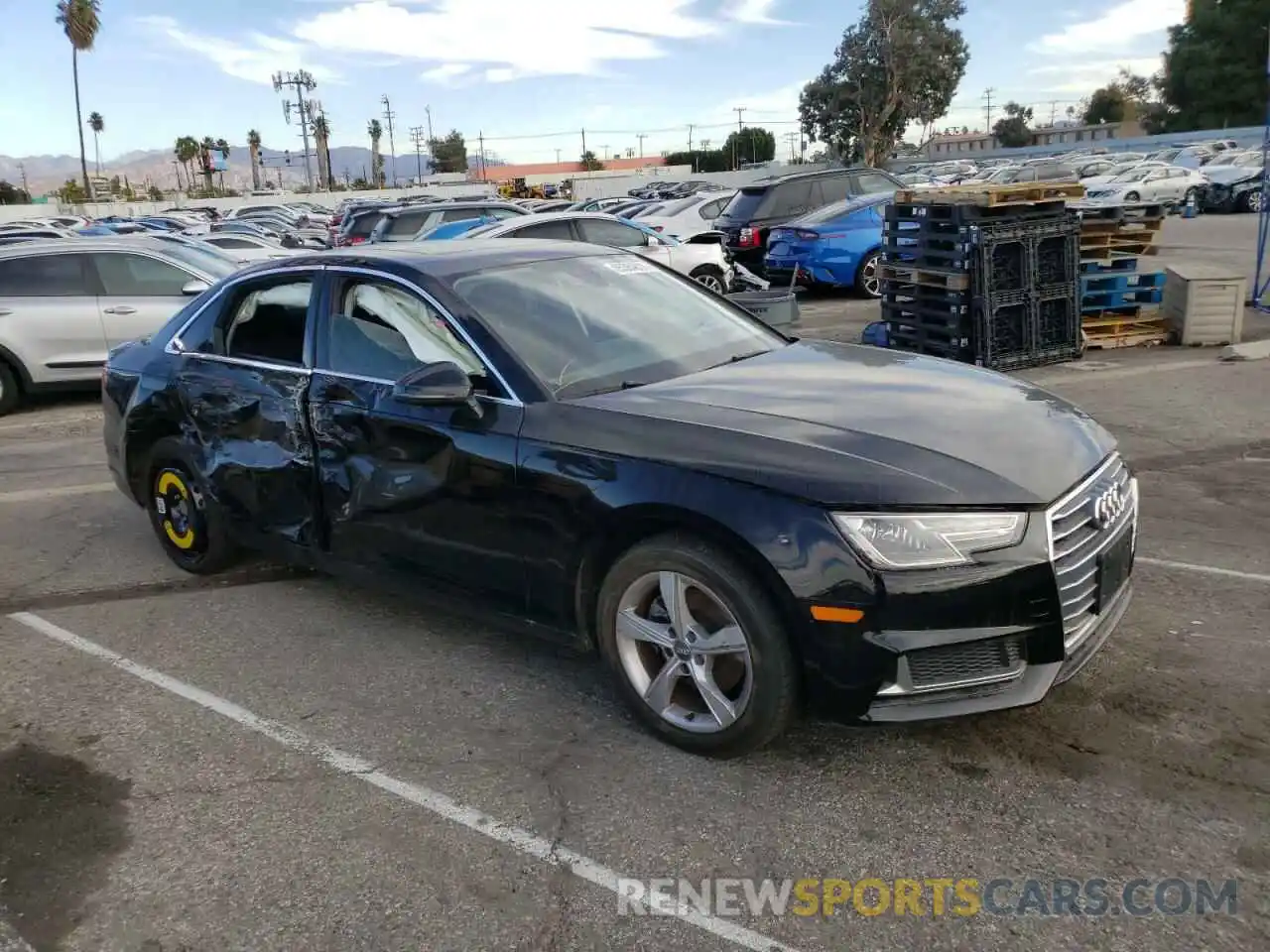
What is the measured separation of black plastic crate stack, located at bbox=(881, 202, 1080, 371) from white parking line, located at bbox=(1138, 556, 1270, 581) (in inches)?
186

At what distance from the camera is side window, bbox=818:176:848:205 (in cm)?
1722

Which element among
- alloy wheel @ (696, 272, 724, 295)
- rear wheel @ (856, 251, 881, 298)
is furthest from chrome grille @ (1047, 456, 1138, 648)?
rear wheel @ (856, 251, 881, 298)

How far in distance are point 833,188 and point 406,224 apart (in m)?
7.19

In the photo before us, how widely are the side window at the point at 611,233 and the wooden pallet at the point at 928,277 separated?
14.7 ft

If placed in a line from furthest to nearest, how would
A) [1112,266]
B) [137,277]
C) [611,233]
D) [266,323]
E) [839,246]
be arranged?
[839,246] < [611,233] < [137,277] < [1112,266] < [266,323]

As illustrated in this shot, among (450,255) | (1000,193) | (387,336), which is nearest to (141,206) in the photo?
(1000,193)

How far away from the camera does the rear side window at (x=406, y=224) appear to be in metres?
17.2

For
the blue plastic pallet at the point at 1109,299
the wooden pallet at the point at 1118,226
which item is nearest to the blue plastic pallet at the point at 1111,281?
the blue plastic pallet at the point at 1109,299

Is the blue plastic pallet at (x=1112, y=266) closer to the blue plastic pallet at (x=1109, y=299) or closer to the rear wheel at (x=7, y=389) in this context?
the blue plastic pallet at (x=1109, y=299)

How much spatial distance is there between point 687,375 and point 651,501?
34.6 inches

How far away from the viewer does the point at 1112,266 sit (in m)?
10.8

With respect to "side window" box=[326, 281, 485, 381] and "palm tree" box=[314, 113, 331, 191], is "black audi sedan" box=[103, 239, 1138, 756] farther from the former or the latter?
"palm tree" box=[314, 113, 331, 191]

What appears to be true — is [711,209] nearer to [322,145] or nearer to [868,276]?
[868,276]

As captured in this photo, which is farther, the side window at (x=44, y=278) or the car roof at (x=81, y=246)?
the car roof at (x=81, y=246)
